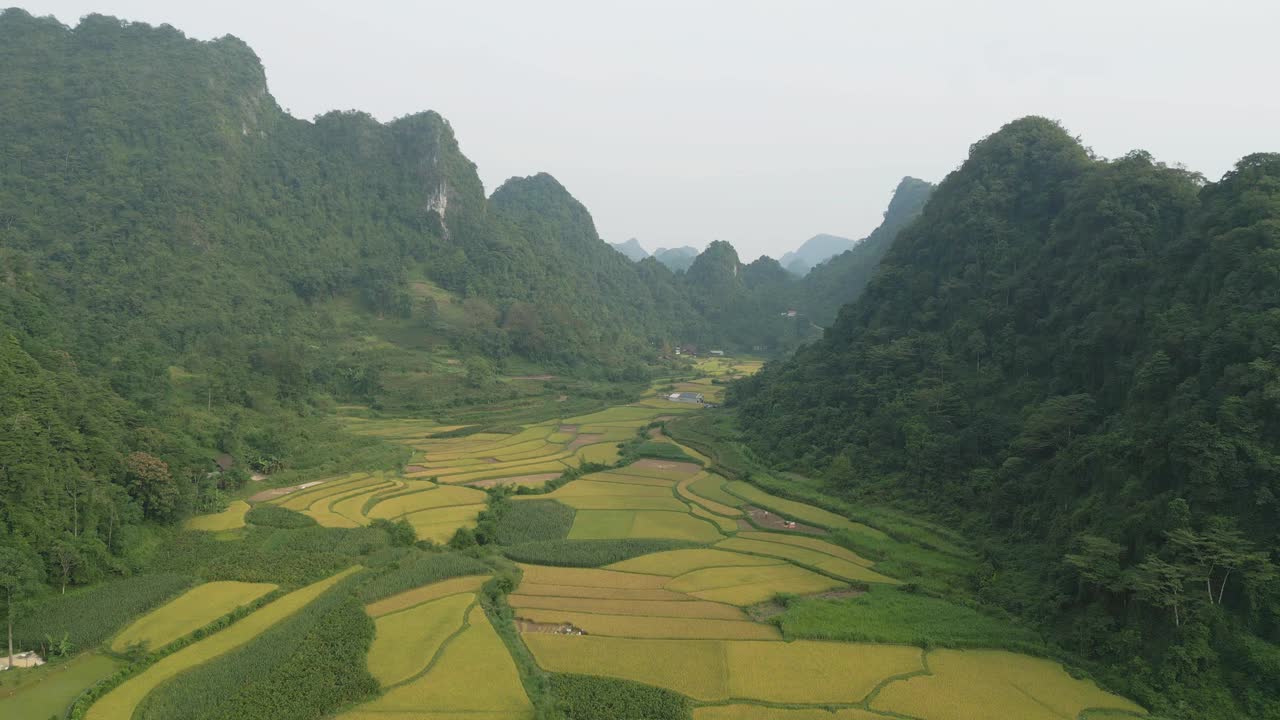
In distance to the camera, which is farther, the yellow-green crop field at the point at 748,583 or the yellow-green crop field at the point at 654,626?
the yellow-green crop field at the point at 748,583

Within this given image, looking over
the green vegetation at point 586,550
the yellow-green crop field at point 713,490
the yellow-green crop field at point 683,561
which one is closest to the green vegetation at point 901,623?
the yellow-green crop field at point 683,561

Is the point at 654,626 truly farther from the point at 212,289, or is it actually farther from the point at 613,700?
the point at 212,289

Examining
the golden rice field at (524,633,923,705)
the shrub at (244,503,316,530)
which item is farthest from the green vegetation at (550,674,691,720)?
the shrub at (244,503,316,530)

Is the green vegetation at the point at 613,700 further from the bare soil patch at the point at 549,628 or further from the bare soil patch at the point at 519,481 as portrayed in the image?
the bare soil patch at the point at 519,481

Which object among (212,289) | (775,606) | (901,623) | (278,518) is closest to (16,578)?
(278,518)

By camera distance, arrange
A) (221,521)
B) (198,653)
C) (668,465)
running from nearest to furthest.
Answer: (198,653), (221,521), (668,465)

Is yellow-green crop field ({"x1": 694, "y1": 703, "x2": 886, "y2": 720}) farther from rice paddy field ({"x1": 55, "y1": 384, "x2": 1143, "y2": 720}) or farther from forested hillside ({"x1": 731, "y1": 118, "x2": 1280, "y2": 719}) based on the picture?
forested hillside ({"x1": 731, "y1": 118, "x2": 1280, "y2": 719})

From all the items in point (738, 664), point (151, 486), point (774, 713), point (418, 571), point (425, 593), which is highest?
point (151, 486)
